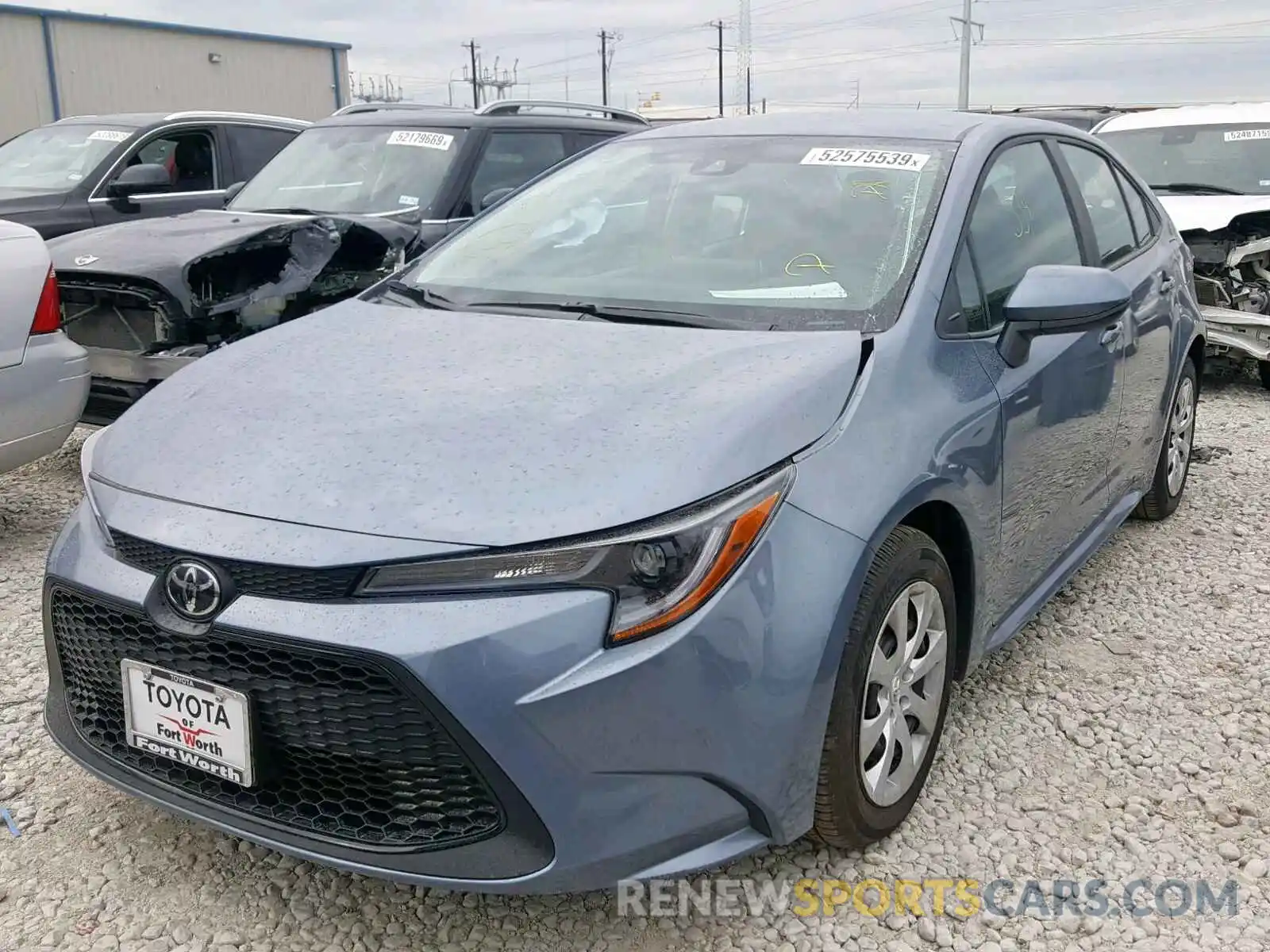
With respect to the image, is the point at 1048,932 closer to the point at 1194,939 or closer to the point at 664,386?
the point at 1194,939

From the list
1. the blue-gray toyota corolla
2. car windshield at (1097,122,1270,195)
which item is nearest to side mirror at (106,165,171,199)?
the blue-gray toyota corolla

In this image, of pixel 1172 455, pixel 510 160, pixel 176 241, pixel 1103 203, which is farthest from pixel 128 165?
pixel 1172 455

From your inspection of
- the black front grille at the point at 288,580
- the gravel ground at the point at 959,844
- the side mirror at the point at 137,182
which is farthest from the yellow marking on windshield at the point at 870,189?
the side mirror at the point at 137,182

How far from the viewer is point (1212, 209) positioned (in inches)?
281

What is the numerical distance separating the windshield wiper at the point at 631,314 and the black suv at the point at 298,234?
2.30 metres

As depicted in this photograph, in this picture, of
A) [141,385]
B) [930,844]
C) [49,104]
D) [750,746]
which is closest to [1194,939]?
[930,844]

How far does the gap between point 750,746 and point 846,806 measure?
1.35 feet

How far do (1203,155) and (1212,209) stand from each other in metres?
0.89

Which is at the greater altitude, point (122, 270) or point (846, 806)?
point (122, 270)

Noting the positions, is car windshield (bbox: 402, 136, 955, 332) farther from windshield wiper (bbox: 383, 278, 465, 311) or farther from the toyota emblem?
the toyota emblem

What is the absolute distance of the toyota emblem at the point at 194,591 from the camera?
2.00 metres

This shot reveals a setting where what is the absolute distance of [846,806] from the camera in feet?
7.49

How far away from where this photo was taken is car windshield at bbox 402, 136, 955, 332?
2.75 m

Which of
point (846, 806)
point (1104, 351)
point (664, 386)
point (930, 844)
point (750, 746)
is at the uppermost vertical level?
point (664, 386)
